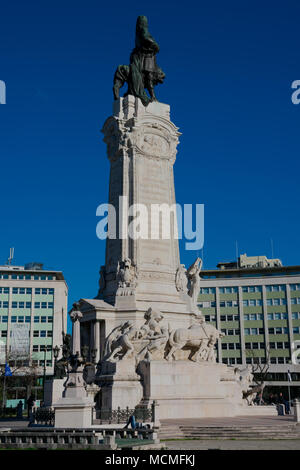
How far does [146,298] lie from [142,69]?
18.8 m

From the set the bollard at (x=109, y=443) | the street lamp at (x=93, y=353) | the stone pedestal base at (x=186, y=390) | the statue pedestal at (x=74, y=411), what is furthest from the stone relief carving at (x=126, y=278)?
the bollard at (x=109, y=443)

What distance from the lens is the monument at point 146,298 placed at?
2941cm

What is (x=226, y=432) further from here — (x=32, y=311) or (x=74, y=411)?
(x=32, y=311)

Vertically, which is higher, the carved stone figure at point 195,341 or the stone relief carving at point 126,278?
the stone relief carving at point 126,278

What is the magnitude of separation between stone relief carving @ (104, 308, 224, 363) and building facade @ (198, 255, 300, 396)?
4975cm

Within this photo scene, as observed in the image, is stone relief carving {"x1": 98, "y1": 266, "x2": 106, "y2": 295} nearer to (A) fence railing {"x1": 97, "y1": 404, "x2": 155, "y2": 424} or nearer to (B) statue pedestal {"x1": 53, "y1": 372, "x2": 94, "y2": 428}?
(A) fence railing {"x1": 97, "y1": 404, "x2": 155, "y2": 424}

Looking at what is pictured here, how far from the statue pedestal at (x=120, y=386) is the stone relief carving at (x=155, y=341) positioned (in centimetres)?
55

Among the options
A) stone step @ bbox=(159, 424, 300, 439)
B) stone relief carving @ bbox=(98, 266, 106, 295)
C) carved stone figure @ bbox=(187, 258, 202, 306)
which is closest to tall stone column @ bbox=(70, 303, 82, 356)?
stone step @ bbox=(159, 424, 300, 439)

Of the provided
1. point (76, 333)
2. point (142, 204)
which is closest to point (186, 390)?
point (76, 333)

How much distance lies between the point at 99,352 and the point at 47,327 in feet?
172

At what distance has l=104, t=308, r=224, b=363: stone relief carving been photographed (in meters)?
30.3

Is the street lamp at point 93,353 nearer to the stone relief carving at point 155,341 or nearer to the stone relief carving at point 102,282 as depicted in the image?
the stone relief carving at point 155,341
